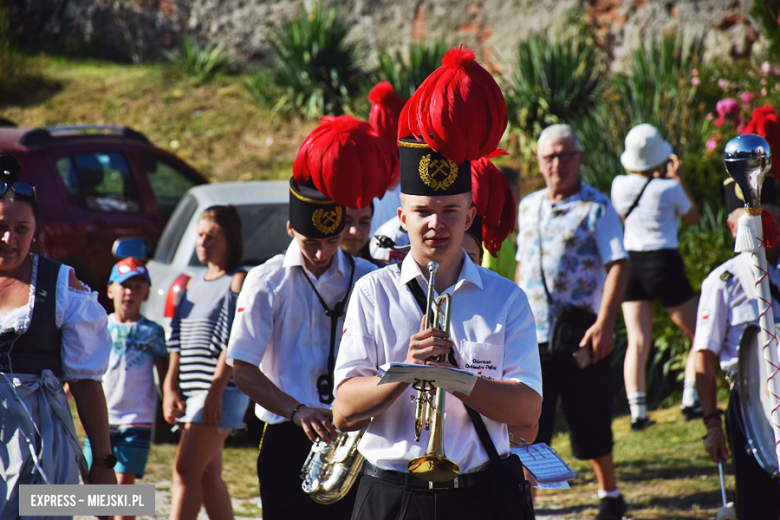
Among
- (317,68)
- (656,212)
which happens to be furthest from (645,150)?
(317,68)

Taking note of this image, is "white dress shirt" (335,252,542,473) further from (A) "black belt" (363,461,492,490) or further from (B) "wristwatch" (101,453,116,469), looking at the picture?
(B) "wristwatch" (101,453,116,469)

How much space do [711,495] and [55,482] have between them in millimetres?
3985

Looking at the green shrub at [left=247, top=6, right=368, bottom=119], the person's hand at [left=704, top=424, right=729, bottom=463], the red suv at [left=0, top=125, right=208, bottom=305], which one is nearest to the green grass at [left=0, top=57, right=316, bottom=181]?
the green shrub at [left=247, top=6, right=368, bottom=119]

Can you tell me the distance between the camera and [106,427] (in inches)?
121

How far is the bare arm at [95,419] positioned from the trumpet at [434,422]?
142 cm

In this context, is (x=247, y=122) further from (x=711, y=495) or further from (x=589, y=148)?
(x=711, y=495)

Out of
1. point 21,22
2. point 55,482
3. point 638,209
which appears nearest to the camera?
point 55,482

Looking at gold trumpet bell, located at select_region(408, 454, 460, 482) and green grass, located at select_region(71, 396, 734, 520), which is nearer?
gold trumpet bell, located at select_region(408, 454, 460, 482)

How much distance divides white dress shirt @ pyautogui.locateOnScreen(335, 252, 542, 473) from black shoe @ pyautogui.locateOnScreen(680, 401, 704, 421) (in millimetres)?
4392

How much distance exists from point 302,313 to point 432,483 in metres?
1.17

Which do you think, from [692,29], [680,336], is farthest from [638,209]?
[692,29]

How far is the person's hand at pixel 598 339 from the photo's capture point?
4625 millimetres

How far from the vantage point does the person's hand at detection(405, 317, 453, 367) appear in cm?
202

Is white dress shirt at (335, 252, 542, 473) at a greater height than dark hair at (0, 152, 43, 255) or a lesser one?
lesser
